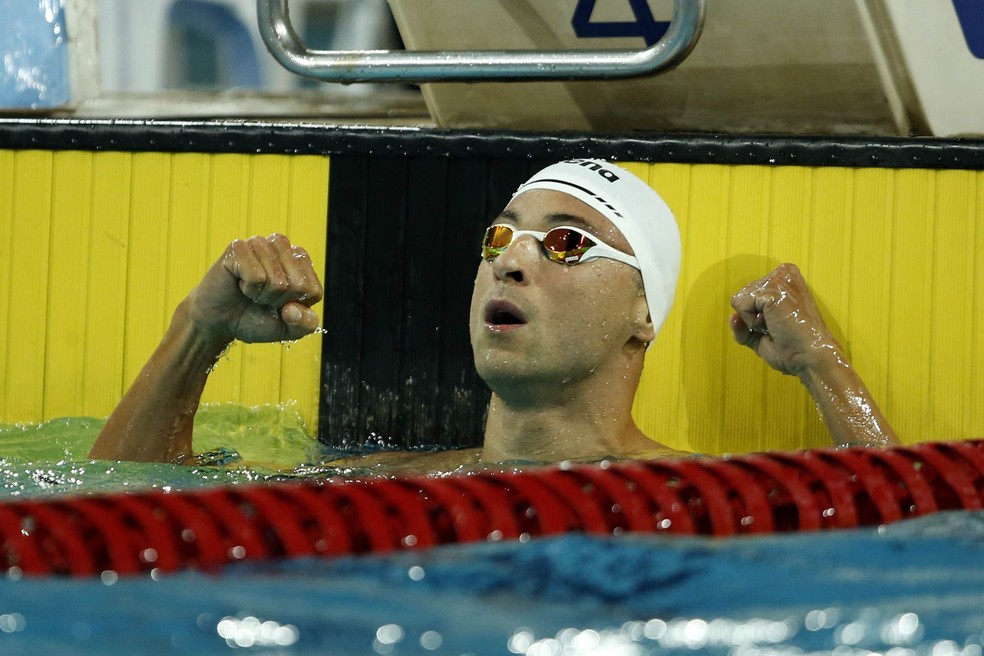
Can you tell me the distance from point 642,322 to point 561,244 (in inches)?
10.5

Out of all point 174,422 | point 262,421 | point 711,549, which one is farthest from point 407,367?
point 711,549

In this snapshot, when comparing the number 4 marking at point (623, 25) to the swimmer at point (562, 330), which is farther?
the number 4 marking at point (623, 25)

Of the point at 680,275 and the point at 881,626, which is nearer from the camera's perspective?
the point at 881,626

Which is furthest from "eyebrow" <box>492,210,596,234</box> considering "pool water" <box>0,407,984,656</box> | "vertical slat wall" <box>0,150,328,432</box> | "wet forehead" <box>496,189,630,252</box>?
"pool water" <box>0,407,984,656</box>

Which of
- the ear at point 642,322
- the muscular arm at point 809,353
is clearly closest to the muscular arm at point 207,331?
the ear at point 642,322

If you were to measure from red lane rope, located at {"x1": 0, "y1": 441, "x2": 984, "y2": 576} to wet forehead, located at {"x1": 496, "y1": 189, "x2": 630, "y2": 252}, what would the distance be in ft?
2.51

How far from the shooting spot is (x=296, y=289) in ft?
8.25

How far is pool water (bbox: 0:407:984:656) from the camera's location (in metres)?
1.27

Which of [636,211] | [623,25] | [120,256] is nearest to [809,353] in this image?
[636,211]

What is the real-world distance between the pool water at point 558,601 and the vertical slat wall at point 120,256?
170 centimetres

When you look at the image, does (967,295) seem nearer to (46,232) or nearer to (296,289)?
(296,289)

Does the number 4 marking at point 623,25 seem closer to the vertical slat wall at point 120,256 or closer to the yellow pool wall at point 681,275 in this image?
the yellow pool wall at point 681,275

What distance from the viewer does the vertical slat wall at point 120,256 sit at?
3242 millimetres

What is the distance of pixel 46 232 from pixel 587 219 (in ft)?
5.06
